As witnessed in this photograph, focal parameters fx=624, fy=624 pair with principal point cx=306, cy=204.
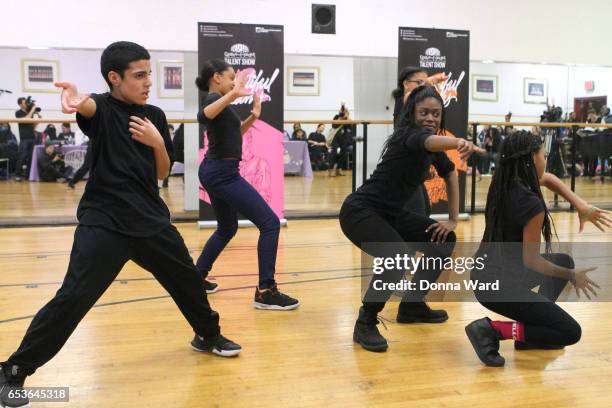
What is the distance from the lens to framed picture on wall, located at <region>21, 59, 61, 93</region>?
11914 mm

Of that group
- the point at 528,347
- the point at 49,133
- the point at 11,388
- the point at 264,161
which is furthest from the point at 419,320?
the point at 49,133

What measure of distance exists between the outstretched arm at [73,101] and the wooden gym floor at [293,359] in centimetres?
111

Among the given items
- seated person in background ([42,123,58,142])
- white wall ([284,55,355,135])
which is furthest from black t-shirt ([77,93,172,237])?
seated person in background ([42,123,58,142])

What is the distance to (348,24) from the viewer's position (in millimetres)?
7930

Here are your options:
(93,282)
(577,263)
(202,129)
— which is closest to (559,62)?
(577,263)

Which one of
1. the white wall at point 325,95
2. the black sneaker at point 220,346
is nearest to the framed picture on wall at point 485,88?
the white wall at point 325,95

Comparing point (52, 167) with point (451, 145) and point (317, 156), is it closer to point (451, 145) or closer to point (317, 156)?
point (317, 156)

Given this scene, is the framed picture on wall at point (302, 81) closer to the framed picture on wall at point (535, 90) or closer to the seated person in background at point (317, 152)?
the seated person in background at point (317, 152)

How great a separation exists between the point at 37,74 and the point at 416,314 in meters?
10.9

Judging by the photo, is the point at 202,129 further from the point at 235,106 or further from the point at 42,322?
the point at 42,322

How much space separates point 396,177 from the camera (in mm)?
2957

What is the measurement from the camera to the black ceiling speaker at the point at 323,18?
305 inches

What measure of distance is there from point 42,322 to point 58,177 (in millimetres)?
10851

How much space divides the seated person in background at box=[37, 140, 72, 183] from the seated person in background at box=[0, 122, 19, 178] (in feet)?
1.80
